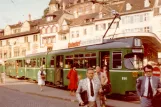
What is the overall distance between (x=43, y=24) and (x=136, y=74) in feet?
192

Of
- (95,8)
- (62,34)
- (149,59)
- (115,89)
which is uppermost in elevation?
(95,8)

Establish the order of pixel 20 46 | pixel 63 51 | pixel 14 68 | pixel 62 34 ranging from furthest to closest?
pixel 20 46 < pixel 62 34 < pixel 14 68 < pixel 63 51

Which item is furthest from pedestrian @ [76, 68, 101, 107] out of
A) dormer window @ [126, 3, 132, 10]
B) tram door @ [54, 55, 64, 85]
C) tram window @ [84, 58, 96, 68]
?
dormer window @ [126, 3, 132, 10]

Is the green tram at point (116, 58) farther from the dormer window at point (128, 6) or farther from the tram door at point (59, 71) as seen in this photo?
the dormer window at point (128, 6)

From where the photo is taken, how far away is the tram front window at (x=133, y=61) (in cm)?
1772

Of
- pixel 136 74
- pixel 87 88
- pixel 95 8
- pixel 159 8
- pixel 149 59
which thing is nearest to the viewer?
pixel 87 88

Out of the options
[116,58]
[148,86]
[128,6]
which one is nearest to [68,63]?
[116,58]

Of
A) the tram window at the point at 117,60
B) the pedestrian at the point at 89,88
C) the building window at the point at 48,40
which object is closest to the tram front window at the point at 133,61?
the tram window at the point at 117,60

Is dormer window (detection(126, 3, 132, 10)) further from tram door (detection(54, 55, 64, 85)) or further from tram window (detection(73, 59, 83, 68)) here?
tram window (detection(73, 59, 83, 68))

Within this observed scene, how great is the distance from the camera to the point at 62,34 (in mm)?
70250

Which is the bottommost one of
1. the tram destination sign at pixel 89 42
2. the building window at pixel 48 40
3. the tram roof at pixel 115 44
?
the tram roof at pixel 115 44

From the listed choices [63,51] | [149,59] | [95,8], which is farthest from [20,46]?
[149,59]

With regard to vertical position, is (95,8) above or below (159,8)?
above

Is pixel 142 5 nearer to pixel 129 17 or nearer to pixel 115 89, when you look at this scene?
pixel 129 17
